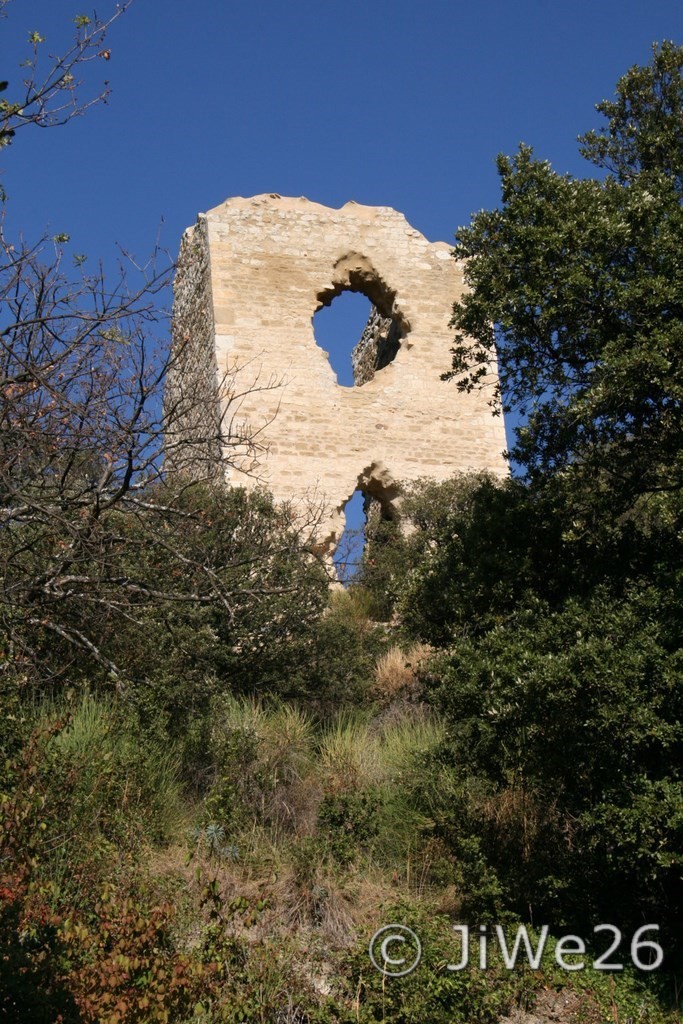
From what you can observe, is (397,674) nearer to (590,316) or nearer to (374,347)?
(590,316)

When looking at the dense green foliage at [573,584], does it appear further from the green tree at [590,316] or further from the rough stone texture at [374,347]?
the rough stone texture at [374,347]

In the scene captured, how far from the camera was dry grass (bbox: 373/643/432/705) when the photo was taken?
12.5 m

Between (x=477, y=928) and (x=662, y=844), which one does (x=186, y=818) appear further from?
(x=662, y=844)

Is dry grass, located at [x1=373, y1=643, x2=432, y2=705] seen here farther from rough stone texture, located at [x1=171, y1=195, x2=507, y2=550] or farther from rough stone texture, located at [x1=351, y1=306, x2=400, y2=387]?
rough stone texture, located at [x1=351, y1=306, x2=400, y2=387]

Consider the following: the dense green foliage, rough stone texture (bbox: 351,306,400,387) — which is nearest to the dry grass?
the dense green foliage

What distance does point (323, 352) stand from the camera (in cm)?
Result: 1655

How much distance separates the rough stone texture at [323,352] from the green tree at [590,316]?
6.32m

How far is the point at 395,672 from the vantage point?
512 inches

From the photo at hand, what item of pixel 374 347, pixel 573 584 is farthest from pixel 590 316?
→ pixel 374 347

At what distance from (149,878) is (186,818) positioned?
1415mm

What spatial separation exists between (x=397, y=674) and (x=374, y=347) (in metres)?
7.99

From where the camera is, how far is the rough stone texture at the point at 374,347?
713 inches

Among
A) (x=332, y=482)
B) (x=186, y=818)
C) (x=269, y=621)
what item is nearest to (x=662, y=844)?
(x=186, y=818)

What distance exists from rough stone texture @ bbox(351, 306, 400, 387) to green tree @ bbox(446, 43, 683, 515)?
812 cm
